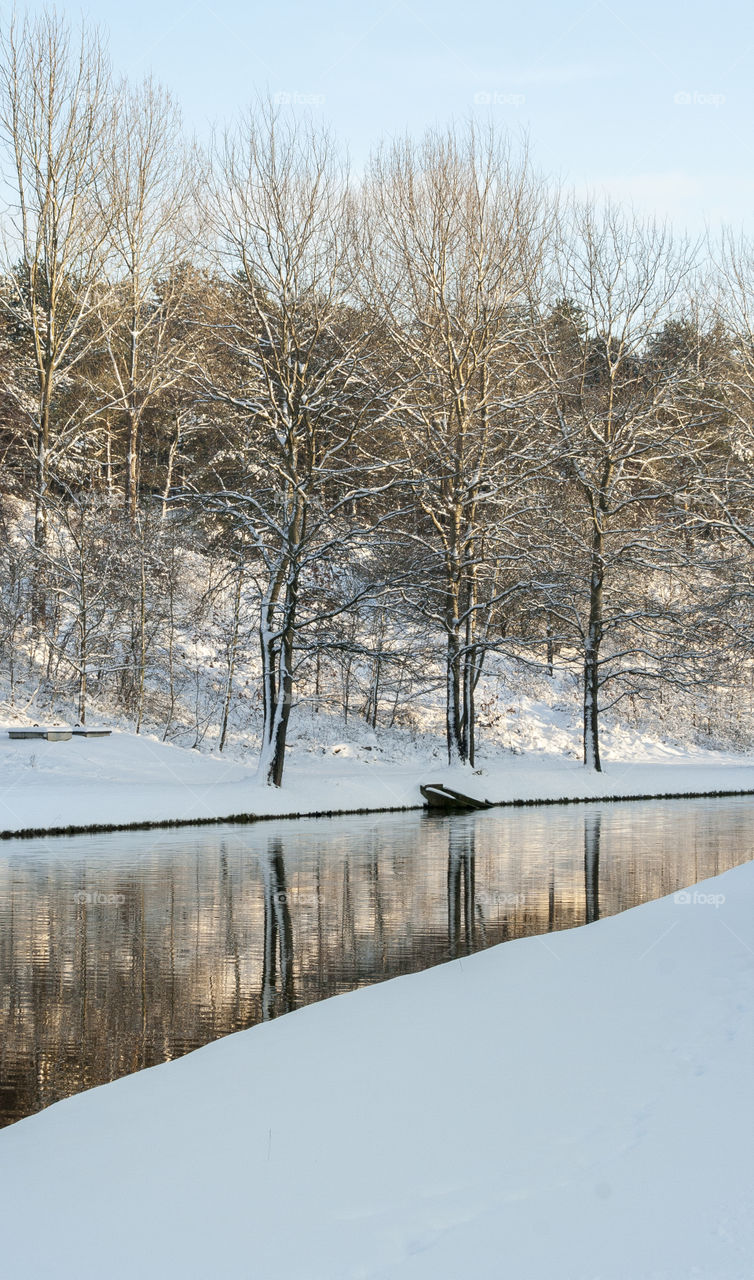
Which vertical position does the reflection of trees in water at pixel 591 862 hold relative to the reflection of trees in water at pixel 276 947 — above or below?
above

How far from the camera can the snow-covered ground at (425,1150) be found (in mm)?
4383

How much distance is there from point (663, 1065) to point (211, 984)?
4936mm

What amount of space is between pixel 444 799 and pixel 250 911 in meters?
14.8

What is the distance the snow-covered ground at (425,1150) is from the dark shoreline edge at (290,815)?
1378 centimetres

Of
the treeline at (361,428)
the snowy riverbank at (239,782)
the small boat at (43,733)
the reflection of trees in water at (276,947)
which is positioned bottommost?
the reflection of trees in water at (276,947)

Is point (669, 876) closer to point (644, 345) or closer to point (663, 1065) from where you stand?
point (663, 1065)

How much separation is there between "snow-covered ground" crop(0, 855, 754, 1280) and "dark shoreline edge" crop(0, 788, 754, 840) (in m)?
13.8

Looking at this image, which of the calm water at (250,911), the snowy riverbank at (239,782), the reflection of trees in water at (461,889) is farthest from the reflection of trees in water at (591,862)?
the snowy riverbank at (239,782)

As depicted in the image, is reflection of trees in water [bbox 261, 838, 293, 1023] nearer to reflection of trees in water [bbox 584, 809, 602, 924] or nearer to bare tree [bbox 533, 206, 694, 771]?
reflection of trees in water [bbox 584, 809, 602, 924]

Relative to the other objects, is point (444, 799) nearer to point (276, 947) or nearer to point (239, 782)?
point (239, 782)

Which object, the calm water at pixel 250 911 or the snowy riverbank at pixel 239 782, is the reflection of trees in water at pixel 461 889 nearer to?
the calm water at pixel 250 911

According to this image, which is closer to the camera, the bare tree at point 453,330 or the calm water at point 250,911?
the calm water at point 250,911

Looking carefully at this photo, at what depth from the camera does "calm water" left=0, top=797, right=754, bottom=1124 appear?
8.72m

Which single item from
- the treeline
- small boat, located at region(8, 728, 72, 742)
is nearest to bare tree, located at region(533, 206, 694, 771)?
the treeline
